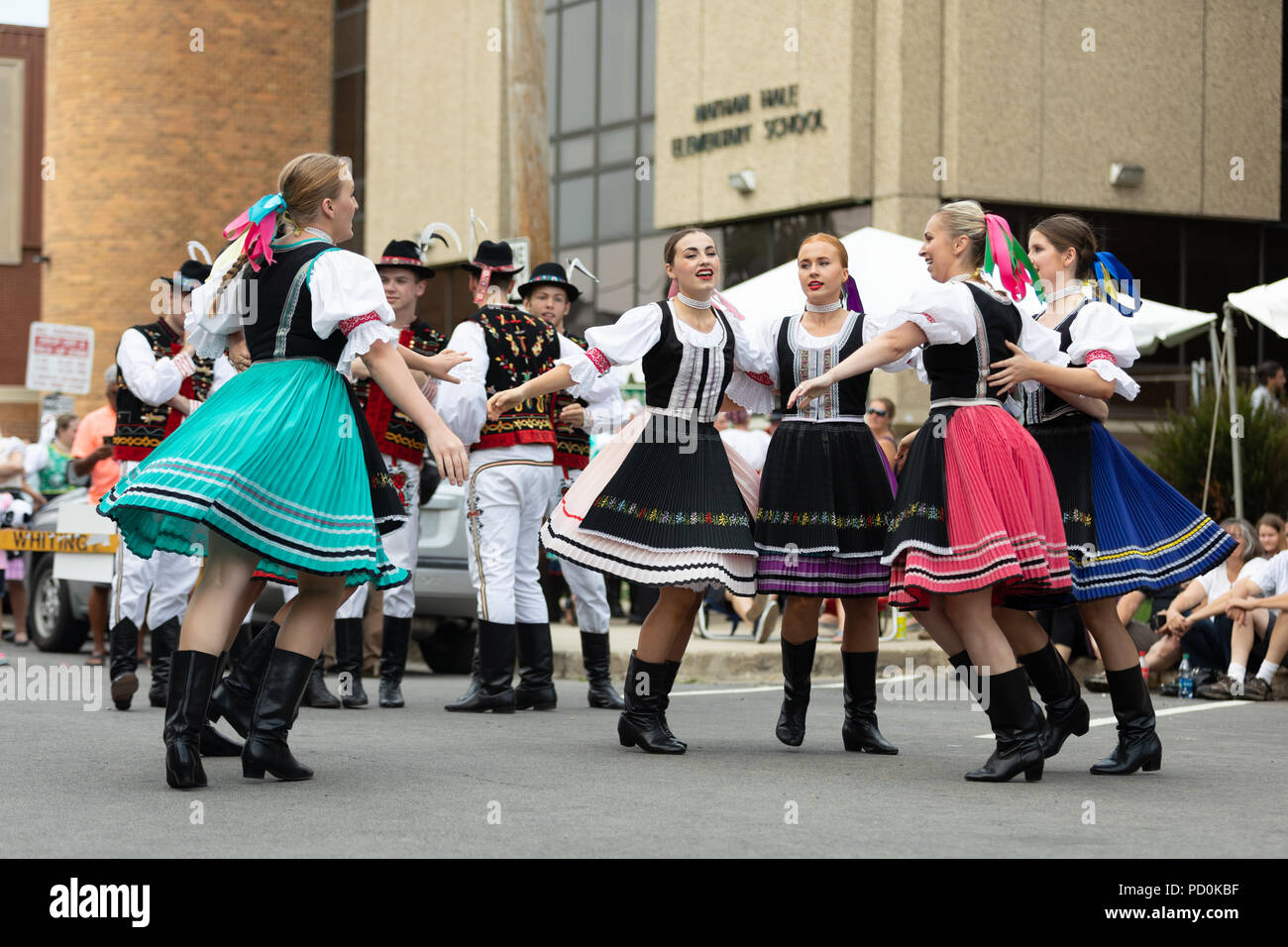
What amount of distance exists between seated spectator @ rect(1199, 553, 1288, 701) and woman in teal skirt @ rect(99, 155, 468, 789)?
19.9 feet

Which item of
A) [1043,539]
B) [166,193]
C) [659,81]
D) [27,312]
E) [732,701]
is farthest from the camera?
[27,312]

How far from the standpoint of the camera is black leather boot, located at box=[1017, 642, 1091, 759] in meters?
6.55

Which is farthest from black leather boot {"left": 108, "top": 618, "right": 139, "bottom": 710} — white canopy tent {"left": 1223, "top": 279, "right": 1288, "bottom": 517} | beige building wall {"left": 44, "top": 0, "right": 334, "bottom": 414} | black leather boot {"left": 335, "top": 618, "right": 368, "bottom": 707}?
beige building wall {"left": 44, "top": 0, "right": 334, "bottom": 414}

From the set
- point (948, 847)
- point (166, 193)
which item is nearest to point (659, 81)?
point (166, 193)

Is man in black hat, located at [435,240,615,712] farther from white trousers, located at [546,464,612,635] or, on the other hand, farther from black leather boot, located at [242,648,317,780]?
black leather boot, located at [242,648,317,780]

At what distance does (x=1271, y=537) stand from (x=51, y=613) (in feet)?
29.5

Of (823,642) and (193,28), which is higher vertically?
(193,28)

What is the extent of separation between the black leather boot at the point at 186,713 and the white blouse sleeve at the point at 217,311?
1188 millimetres

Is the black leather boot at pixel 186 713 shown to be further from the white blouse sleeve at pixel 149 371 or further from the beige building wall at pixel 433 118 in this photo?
the beige building wall at pixel 433 118

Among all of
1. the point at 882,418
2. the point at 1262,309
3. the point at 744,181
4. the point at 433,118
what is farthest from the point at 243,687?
the point at 433,118

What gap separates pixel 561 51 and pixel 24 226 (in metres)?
21.7

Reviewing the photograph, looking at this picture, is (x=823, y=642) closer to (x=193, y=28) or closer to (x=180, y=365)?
(x=180, y=365)

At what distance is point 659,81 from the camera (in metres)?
22.8

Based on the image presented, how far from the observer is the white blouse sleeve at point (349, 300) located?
5.59 m
